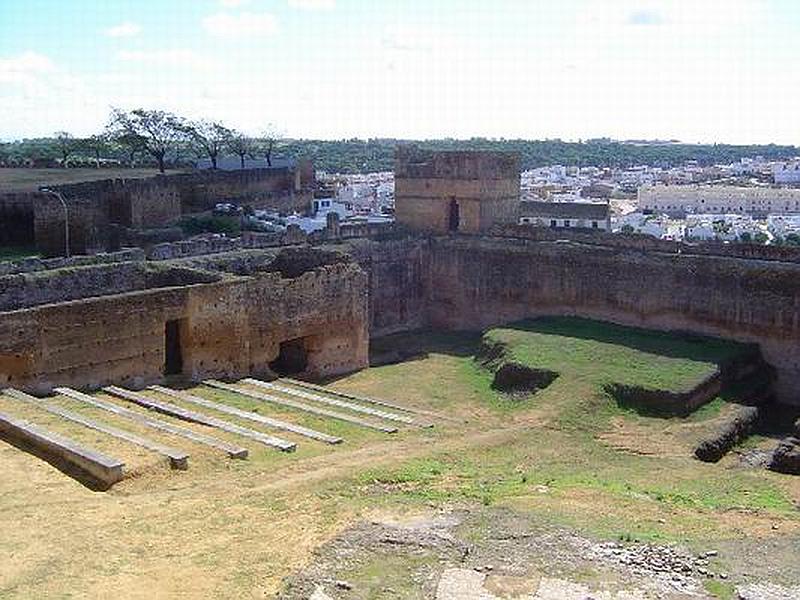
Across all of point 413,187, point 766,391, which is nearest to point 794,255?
point 766,391

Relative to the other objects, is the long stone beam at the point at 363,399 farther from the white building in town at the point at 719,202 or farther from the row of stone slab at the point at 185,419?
the white building in town at the point at 719,202

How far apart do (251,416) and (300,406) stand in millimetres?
1516

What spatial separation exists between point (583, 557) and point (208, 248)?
1785cm

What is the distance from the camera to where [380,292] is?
31703 mm

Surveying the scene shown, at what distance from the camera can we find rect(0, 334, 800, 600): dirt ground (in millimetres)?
10523

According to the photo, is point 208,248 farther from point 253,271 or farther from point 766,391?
point 766,391

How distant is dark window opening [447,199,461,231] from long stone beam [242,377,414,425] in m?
13.8

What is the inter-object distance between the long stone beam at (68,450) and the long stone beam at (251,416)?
379cm

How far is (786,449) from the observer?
19391 mm

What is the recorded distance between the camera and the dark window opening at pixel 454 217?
34469mm

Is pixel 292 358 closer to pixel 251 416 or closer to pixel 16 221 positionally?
pixel 251 416

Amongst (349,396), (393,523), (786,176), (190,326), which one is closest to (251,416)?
(349,396)

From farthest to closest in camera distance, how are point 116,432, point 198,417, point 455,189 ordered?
point 455,189
point 198,417
point 116,432

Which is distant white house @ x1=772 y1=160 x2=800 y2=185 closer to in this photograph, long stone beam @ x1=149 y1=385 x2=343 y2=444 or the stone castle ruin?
the stone castle ruin
